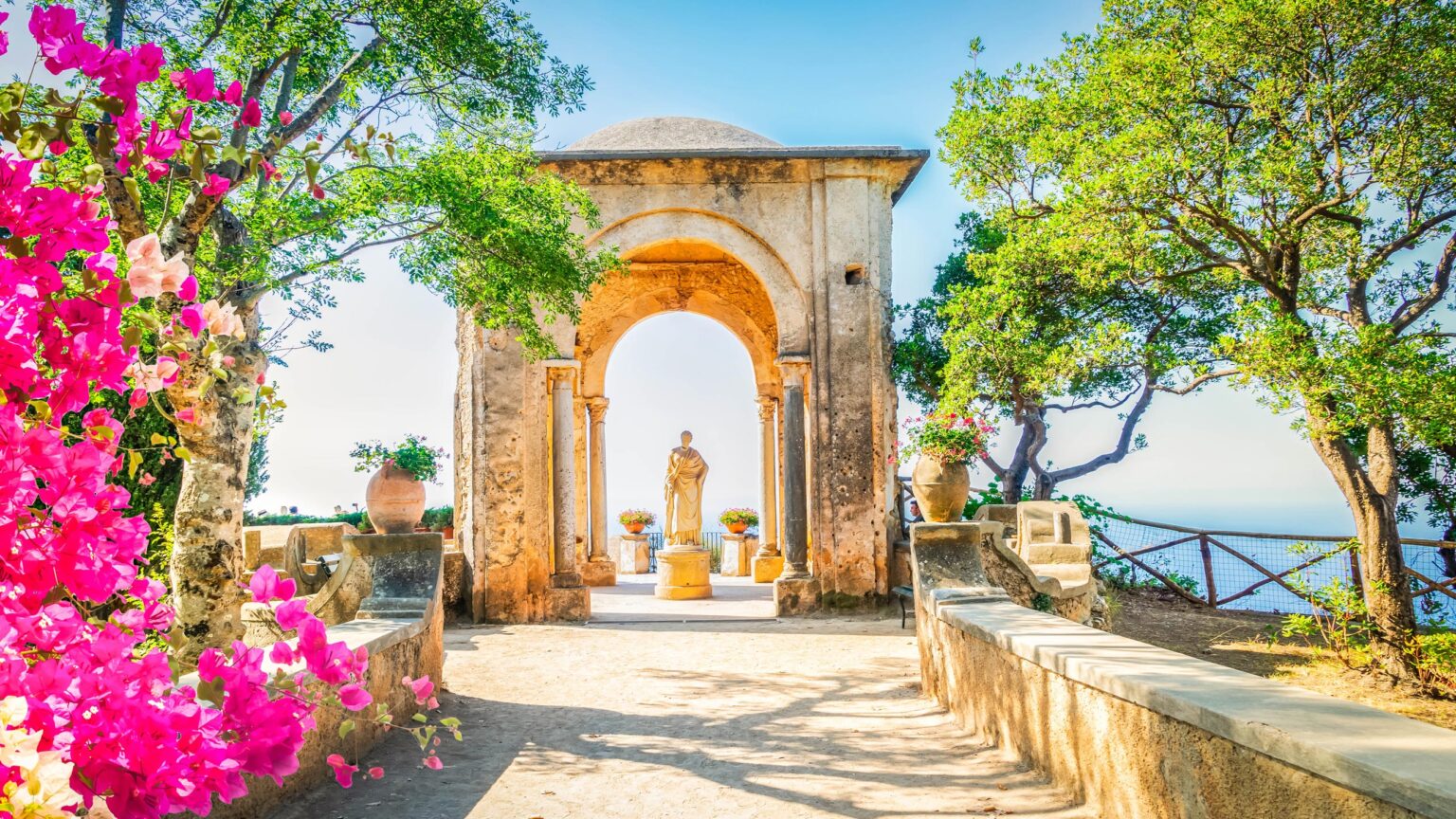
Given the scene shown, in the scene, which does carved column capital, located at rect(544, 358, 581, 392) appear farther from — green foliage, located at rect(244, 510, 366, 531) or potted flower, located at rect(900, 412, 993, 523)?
green foliage, located at rect(244, 510, 366, 531)

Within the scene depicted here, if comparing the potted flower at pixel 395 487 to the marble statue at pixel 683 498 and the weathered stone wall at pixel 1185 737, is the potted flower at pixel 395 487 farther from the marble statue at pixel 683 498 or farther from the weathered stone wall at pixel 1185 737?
the marble statue at pixel 683 498

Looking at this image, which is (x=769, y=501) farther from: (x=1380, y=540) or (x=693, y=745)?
(x=693, y=745)

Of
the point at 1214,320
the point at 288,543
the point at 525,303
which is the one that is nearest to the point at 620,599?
the point at 288,543

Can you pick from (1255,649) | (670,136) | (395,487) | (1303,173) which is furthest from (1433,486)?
(395,487)

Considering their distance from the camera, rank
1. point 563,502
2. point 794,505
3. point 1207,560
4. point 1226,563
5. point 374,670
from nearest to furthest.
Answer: point 374,670, point 563,502, point 794,505, point 1226,563, point 1207,560

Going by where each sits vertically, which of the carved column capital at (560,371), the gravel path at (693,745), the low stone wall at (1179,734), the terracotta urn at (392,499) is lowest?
the gravel path at (693,745)

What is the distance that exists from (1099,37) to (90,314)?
10.6 metres

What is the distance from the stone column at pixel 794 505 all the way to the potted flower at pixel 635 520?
822 centimetres

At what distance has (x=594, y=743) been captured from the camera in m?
5.66

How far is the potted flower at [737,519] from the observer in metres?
18.5

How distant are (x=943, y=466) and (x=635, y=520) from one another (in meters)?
12.9

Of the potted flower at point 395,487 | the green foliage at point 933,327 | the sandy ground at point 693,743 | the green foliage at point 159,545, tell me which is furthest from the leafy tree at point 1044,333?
the green foliage at point 159,545

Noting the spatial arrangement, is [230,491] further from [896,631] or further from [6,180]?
[896,631]

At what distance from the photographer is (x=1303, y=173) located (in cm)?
852
